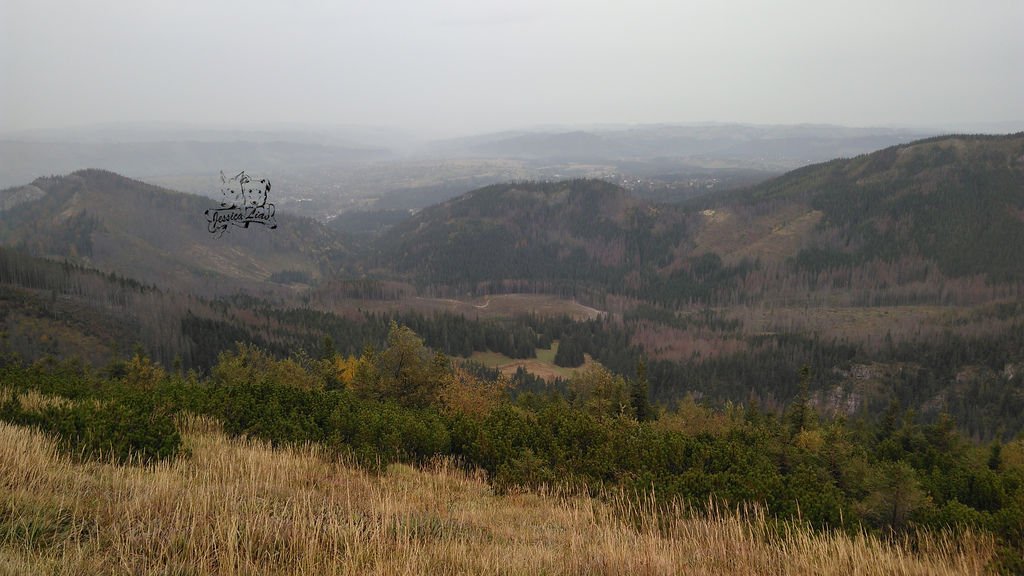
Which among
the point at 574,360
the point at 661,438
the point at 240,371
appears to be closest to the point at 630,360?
the point at 574,360

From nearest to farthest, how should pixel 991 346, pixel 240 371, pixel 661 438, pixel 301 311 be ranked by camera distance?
pixel 661 438, pixel 240 371, pixel 991 346, pixel 301 311

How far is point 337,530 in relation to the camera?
27.0 ft

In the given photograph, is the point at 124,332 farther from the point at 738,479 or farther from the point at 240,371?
the point at 738,479

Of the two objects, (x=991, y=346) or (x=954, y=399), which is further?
(x=991, y=346)

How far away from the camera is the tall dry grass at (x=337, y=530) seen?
23.3ft

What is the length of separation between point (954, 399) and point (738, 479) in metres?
159

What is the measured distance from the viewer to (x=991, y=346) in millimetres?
147625

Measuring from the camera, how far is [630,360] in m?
164

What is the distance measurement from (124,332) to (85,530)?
136738 millimetres

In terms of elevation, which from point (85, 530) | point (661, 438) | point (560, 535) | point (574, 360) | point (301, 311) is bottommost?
point (574, 360)

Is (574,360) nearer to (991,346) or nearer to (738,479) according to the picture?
(991,346)

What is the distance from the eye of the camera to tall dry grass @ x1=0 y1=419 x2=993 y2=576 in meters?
7.11

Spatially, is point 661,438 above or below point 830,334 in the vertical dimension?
above

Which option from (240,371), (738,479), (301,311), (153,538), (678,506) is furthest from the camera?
(301,311)
